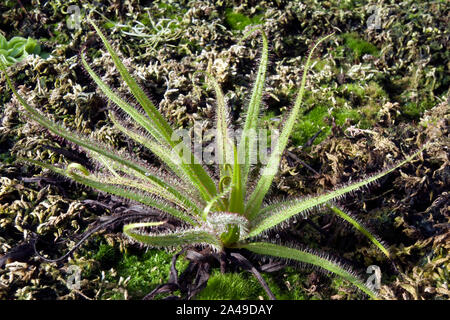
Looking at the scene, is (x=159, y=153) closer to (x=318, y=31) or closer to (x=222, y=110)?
(x=222, y=110)

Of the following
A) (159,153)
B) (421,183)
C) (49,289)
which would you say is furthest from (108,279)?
(421,183)

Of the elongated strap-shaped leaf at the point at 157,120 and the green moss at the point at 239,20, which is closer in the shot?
the elongated strap-shaped leaf at the point at 157,120

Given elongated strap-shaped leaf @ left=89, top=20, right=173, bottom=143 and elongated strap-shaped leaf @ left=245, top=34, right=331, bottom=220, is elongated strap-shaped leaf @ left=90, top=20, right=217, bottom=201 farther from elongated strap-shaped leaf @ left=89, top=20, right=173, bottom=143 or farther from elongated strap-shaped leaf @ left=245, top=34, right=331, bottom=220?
elongated strap-shaped leaf @ left=245, top=34, right=331, bottom=220

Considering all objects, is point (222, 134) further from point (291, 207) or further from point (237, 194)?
point (291, 207)

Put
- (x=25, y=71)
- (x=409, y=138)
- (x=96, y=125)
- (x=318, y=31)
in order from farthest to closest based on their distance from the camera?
(x=318, y=31) → (x=25, y=71) → (x=96, y=125) → (x=409, y=138)

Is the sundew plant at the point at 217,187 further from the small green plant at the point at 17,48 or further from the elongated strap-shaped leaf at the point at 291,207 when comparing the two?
the small green plant at the point at 17,48

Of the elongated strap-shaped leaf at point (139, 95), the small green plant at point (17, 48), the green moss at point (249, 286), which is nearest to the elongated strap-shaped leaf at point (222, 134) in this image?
the elongated strap-shaped leaf at point (139, 95)
